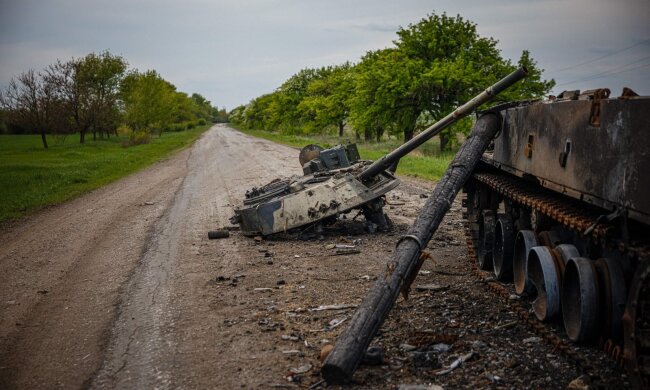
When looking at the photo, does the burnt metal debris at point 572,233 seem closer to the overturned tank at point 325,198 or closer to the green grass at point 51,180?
the overturned tank at point 325,198

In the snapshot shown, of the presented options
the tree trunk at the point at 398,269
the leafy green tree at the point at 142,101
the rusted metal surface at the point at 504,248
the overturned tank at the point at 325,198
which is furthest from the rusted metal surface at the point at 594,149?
the leafy green tree at the point at 142,101

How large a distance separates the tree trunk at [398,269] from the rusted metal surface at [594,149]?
0.87m

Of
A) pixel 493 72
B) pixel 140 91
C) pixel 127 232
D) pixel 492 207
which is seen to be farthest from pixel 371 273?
pixel 140 91

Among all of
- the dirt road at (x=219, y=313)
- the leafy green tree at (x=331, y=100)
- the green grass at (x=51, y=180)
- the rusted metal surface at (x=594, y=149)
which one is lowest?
the dirt road at (x=219, y=313)

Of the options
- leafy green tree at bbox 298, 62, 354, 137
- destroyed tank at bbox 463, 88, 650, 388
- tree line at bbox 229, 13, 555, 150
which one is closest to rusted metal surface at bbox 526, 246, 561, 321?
destroyed tank at bbox 463, 88, 650, 388

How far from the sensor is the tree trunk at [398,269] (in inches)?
185

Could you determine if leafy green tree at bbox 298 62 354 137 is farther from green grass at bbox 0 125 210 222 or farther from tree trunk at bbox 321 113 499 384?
tree trunk at bbox 321 113 499 384

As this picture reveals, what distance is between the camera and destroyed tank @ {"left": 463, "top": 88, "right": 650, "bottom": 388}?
3.92 metres

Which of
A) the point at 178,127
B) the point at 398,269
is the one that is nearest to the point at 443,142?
the point at 398,269

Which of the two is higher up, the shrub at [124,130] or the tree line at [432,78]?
the tree line at [432,78]

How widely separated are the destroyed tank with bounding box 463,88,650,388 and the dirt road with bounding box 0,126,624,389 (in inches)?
18.0

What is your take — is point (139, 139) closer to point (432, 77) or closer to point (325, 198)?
point (432, 77)

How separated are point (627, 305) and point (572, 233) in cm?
186

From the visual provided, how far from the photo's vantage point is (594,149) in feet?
14.9
